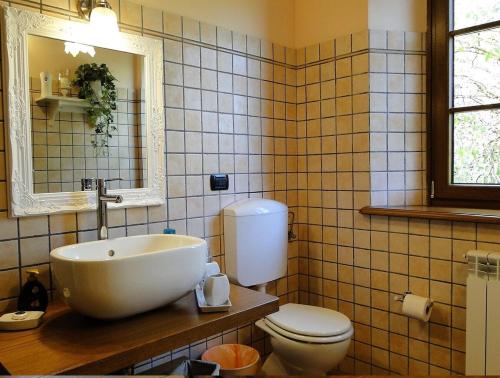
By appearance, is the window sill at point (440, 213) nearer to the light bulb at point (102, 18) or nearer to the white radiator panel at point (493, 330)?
the white radiator panel at point (493, 330)

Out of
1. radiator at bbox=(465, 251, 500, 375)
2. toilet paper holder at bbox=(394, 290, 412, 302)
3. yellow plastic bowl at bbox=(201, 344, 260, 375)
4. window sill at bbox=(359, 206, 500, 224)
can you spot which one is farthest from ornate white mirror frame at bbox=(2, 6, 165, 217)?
radiator at bbox=(465, 251, 500, 375)

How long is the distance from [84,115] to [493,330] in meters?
1.78

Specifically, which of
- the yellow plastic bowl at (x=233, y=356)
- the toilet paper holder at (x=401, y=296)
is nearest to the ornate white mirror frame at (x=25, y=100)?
the yellow plastic bowl at (x=233, y=356)

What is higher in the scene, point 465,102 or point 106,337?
point 465,102

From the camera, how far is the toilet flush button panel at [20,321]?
1.21 m

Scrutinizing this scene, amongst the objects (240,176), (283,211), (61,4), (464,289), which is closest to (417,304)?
(464,289)

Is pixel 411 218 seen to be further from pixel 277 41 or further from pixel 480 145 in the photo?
pixel 277 41

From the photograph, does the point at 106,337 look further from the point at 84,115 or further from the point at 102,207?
the point at 84,115

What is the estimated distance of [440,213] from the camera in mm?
1830

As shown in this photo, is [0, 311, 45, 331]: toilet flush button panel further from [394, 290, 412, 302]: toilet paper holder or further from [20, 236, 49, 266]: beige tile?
[394, 290, 412, 302]: toilet paper holder

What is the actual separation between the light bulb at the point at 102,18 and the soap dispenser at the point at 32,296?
2.89 ft

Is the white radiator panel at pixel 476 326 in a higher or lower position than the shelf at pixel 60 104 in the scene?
lower

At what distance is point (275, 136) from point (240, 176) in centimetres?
35

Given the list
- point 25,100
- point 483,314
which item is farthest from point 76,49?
point 483,314
